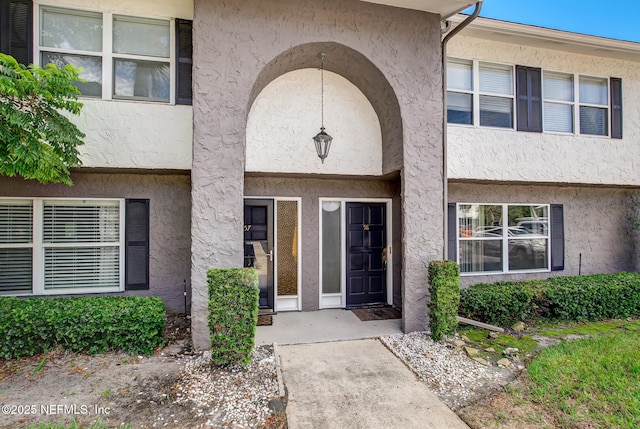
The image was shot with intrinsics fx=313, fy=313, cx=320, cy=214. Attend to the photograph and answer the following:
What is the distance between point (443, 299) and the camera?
5320mm

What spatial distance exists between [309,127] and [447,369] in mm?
4878

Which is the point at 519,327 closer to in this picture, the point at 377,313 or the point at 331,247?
the point at 377,313

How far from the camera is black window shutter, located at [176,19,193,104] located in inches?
236

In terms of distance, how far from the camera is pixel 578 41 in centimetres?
714

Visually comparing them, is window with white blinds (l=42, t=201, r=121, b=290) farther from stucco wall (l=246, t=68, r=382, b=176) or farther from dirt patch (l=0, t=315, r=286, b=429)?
stucco wall (l=246, t=68, r=382, b=176)

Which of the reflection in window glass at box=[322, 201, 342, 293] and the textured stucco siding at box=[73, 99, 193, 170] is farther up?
the textured stucco siding at box=[73, 99, 193, 170]

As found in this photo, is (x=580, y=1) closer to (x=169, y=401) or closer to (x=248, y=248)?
(x=248, y=248)

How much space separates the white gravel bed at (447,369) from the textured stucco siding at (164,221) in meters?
4.29

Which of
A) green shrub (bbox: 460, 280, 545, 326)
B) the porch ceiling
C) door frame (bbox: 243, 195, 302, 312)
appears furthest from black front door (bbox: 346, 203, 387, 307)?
the porch ceiling

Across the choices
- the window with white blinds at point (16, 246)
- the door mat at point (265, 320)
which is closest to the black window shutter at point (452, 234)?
the door mat at point (265, 320)

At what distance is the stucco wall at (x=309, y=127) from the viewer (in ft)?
20.2

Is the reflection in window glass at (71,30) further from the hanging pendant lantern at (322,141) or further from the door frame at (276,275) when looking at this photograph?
the door frame at (276,275)

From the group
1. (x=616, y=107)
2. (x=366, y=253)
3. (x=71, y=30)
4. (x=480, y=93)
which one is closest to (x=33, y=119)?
(x=71, y=30)

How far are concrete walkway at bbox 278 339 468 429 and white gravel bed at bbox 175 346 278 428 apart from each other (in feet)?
0.94
